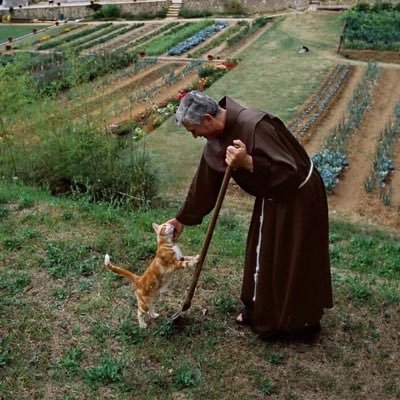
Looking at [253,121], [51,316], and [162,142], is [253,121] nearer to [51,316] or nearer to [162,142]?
[51,316]

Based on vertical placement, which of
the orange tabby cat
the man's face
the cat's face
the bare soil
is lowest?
the bare soil

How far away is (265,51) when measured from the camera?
56.6 ft

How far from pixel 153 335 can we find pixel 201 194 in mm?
1072

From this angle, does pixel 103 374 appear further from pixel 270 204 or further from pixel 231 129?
pixel 231 129

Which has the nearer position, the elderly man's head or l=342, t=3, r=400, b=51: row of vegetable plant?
the elderly man's head

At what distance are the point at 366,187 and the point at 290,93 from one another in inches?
199

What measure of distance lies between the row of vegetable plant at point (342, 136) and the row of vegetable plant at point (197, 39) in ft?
19.6

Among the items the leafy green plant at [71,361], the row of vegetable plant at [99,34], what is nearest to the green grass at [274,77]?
the leafy green plant at [71,361]

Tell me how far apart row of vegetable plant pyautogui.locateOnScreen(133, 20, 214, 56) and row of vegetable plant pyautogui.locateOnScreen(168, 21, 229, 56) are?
21 cm

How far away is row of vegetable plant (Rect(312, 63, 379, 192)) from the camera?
30.6 feet

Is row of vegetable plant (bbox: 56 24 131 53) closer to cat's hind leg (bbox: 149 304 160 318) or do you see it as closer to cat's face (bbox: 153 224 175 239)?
cat's hind leg (bbox: 149 304 160 318)

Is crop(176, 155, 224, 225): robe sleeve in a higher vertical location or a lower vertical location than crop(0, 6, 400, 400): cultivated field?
higher

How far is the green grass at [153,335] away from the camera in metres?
3.80

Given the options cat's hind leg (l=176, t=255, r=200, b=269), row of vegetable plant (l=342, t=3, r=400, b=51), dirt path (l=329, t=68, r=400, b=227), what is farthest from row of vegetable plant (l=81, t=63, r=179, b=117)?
cat's hind leg (l=176, t=255, r=200, b=269)
